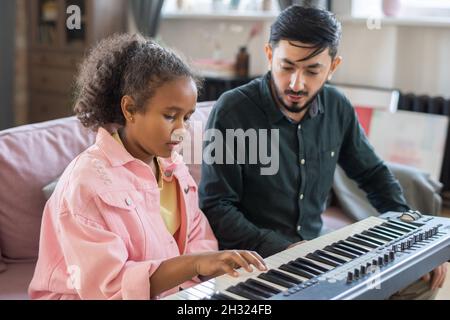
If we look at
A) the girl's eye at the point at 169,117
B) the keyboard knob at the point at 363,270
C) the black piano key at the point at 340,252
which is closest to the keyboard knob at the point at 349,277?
the keyboard knob at the point at 363,270

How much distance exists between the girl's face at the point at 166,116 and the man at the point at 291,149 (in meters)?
0.38

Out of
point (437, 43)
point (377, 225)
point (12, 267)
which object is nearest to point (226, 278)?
point (377, 225)

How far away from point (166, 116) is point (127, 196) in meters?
0.19

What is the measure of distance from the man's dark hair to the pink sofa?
78cm

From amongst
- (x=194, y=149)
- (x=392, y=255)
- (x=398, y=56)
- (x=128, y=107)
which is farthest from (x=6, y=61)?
(x=392, y=255)

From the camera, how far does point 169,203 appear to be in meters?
1.53

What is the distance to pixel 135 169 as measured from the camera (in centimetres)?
140

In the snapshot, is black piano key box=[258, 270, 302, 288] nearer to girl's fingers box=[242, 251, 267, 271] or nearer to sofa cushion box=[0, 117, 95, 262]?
girl's fingers box=[242, 251, 267, 271]

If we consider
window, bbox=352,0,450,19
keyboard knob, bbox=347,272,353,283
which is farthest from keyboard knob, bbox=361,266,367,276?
window, bbox=352,0,450,19

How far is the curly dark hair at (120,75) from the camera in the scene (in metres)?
1.36

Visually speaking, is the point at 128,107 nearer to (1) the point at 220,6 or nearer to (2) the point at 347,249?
(2) the point at 347,249

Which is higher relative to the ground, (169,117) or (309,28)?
(309,28)
